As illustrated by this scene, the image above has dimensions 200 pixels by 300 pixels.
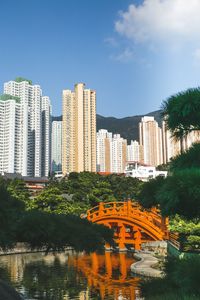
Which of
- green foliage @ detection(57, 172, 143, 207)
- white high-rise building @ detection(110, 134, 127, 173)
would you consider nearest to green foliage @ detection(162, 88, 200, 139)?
green foliage @ detection(57, 172, 143, 207)

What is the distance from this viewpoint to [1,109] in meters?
91.4

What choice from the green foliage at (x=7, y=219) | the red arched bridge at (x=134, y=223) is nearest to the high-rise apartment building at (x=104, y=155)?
the red arched bridge at (x=134, y=223)

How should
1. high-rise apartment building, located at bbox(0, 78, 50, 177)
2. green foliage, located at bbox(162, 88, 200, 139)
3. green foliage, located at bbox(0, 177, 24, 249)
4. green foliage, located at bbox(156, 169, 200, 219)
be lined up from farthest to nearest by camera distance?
high-rise apartment building, located at bbox(0, 78, 50, 177) → green foliage, located at bbox(162, 88, 200, 139) → green foliage, located at bbox(156, 169, 200, 219) → green foliage, located at bbox(0, 177, 24, 249)

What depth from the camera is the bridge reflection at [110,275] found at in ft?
54.2

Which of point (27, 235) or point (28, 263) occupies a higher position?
point (27, 235)

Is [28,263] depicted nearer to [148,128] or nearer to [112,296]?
[112,296]

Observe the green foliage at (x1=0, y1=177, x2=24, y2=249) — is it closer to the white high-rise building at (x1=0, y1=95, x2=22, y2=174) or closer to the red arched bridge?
the red arched bridge

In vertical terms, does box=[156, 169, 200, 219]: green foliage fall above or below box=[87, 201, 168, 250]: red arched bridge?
above

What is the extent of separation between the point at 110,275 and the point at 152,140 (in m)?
121

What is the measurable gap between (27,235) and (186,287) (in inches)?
167

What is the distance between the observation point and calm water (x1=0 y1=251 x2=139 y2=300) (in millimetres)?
16141

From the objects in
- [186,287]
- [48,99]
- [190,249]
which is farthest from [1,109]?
[186,287]

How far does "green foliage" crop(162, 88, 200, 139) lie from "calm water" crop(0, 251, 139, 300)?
11.7 meters

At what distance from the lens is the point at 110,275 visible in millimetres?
21062
